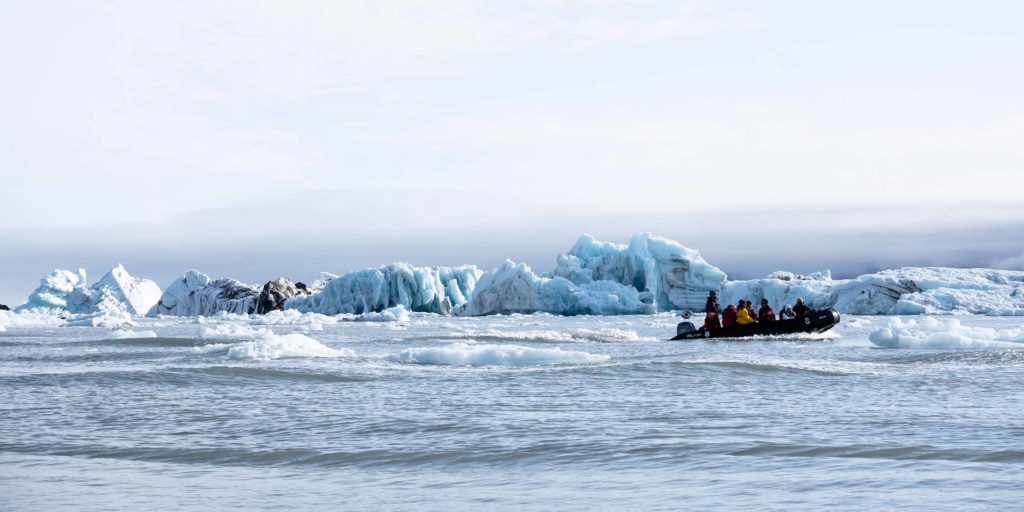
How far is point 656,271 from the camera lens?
2256 inches

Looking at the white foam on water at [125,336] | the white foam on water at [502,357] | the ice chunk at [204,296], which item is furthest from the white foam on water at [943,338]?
the ice chunk at [204,296]

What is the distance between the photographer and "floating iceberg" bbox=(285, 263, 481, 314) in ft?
211

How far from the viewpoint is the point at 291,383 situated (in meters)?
14.9

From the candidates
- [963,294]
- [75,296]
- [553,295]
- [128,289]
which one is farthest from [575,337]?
[128,289]

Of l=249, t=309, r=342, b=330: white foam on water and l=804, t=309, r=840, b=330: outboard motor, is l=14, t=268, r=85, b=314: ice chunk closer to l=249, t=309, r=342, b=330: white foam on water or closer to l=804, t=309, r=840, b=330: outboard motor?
l=249, t=309, r=342, b=330: white foam on water

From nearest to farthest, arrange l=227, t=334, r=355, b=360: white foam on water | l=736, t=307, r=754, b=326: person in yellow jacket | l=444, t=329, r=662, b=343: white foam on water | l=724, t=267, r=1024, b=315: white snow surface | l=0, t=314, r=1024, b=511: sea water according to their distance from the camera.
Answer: l=0, t=314, r=1024, b=511: sea water → l=227, t=334, r=355, b=360: white foam on water → l=736, t=307, r=754, b=326: person in yellow jacket → l=444, t=329, r=662, b=343: white foam on water → l=724, t=267, r=1024, b=315: white snow surface

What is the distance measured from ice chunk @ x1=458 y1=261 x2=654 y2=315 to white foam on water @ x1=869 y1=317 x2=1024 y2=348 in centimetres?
3248

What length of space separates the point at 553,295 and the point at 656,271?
17.6 ft

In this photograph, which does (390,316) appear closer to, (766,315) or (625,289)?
(625,289)

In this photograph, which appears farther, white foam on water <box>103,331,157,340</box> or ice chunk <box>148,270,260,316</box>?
ice chunk <box>148,270,260,316</box>

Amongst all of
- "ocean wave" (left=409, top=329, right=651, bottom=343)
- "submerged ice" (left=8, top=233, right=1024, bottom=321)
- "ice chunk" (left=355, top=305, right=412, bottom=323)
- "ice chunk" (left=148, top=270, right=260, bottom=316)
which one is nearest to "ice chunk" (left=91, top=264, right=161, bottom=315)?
"ice chunk" (left=148, top=270, right=260, bottom=316)

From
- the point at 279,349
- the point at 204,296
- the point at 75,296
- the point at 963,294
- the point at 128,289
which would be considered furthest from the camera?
the point at 128,289

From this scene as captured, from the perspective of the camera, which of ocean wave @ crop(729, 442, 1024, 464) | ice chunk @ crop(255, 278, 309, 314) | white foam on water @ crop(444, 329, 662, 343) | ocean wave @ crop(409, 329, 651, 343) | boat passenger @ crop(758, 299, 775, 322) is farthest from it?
ice chunk @ crop(255, 278, 309, 314)

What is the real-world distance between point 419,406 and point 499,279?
46721 mm
